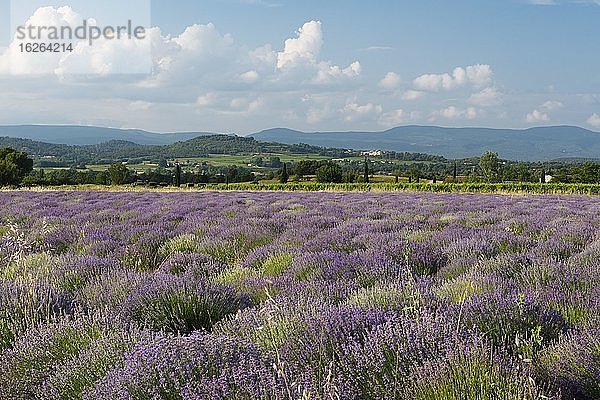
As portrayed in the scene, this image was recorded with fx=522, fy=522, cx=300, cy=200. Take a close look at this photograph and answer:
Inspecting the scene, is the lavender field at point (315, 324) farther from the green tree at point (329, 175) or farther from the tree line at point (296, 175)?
the green tree at point (329, 175)

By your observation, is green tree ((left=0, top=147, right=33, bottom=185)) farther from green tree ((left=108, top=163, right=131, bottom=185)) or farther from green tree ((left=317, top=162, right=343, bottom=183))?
green tree ((left=317, top=162, right=343, bottom=183))

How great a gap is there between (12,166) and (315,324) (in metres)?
65.8

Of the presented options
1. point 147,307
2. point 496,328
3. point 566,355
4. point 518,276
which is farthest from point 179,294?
point 518,276

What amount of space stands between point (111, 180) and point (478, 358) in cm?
7034

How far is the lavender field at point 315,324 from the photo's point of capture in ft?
7.65

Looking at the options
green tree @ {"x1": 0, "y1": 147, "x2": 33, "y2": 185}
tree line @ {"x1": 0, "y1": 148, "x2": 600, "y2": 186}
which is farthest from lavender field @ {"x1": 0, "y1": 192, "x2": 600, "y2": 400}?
green tree @ {"x1": 0, "y1": 147, "x2": 33, "y2": 185}

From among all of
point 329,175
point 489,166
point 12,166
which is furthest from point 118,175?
point 489,166

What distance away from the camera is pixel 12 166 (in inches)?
2351

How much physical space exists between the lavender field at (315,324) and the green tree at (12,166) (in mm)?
60789

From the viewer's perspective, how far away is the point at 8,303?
12.5ft

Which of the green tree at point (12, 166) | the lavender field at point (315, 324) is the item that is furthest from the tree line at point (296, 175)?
the lavender field at point (315, 324)

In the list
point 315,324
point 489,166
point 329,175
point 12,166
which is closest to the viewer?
point 315,324

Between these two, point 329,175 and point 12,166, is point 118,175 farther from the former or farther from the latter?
point 329,175

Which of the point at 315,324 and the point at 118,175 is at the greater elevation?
the point at 315,324
